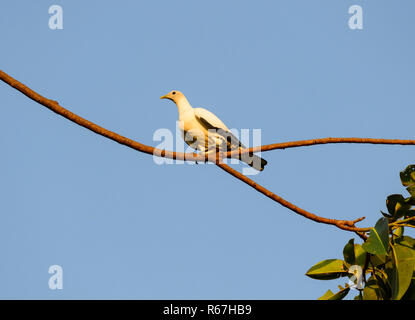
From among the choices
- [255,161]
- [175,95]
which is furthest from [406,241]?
[175,95]

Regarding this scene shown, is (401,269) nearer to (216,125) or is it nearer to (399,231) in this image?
(399,231)

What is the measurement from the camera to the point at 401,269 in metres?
3.76

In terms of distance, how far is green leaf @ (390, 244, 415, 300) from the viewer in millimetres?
3678

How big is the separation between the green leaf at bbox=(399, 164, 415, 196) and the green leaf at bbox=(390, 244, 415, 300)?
508 mm

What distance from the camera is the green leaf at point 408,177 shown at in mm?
4209

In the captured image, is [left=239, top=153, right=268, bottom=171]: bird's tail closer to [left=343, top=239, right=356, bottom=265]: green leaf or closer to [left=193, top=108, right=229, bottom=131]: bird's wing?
[left=193, top=108, right=229, bottom=131]: bird's wing

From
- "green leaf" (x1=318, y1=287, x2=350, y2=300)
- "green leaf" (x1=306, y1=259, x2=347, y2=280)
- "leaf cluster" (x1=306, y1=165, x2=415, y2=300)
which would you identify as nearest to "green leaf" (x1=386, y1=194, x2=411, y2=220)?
"leaf cluster" (x1=306, y1=165, x2=415, y2=300)

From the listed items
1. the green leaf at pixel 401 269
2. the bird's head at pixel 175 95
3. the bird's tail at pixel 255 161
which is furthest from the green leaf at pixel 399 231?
the bird's head at pixel 175 95

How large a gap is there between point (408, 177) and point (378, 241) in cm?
81

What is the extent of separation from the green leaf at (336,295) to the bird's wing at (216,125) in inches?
115

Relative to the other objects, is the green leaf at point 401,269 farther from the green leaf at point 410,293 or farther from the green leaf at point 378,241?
the green leaf at point 378,241
